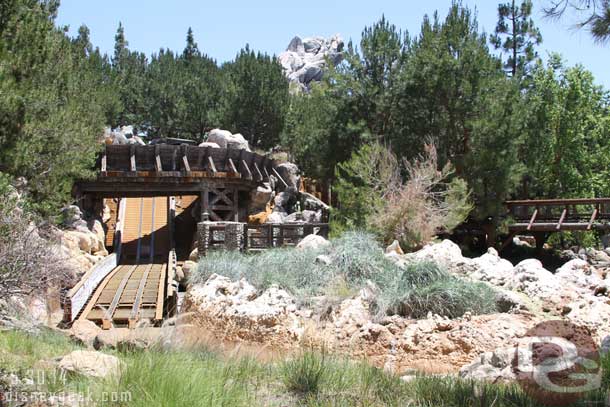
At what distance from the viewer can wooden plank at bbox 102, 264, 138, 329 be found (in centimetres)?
1424

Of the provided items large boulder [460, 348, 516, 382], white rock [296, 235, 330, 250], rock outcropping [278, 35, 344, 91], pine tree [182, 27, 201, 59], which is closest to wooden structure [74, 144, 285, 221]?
white rock [296, 235, 330, 250]

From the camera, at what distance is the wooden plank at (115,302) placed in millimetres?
14239

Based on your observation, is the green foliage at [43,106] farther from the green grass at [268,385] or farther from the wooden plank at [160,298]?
the green grass at [268,385]

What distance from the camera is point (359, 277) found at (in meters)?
12.4

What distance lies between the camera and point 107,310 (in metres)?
15.4

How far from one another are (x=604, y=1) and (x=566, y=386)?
14.5ft

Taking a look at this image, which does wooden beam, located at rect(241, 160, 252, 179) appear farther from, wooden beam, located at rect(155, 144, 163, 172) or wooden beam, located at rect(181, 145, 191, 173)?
wooden beam, located at rect(155, 144, 163, 172)

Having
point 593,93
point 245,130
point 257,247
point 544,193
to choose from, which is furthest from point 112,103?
point 593,93

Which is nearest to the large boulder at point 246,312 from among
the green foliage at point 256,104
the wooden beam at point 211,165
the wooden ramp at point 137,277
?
the wooden ramp at point 137,277

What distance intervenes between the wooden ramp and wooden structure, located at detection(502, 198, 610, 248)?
44.7ft

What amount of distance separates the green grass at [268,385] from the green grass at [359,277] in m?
5.08

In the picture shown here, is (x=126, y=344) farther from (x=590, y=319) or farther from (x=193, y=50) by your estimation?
(x=193, y=50)

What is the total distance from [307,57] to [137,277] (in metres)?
84.6

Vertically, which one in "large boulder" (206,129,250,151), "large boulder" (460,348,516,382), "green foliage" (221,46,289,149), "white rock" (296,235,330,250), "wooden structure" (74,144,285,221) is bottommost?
"large boulder" (460,348,516,382)
